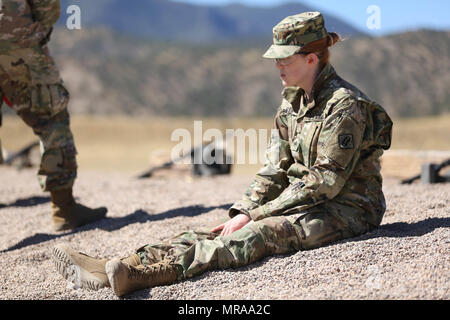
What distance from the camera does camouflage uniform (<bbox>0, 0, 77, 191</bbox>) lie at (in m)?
4.38

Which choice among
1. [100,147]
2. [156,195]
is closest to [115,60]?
[100,147]

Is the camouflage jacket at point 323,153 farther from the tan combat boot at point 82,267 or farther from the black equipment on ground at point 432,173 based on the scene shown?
the black equipment on ground at point 432,173

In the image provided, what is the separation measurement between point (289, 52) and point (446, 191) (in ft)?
8.52

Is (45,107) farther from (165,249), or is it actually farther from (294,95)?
(294,95)

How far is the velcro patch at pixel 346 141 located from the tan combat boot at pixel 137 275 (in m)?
1.09

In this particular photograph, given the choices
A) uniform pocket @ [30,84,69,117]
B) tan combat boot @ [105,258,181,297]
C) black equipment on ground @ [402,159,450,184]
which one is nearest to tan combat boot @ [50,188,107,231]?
uniform pocket @ [30,84,69,117]

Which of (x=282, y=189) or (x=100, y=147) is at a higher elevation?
(x=282, y=189)

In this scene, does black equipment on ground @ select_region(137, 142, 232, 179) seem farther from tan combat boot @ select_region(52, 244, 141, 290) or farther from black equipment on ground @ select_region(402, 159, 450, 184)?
tan combat boot @ select_region(52, 244, 141, 290)

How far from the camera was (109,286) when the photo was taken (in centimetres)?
296

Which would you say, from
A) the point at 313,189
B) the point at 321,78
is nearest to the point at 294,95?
the point at 321,78

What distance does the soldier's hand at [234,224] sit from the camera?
3.13 meters

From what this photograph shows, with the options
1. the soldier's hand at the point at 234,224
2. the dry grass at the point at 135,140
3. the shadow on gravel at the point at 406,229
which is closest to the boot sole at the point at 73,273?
the soldier's hand at the point at 234,224
